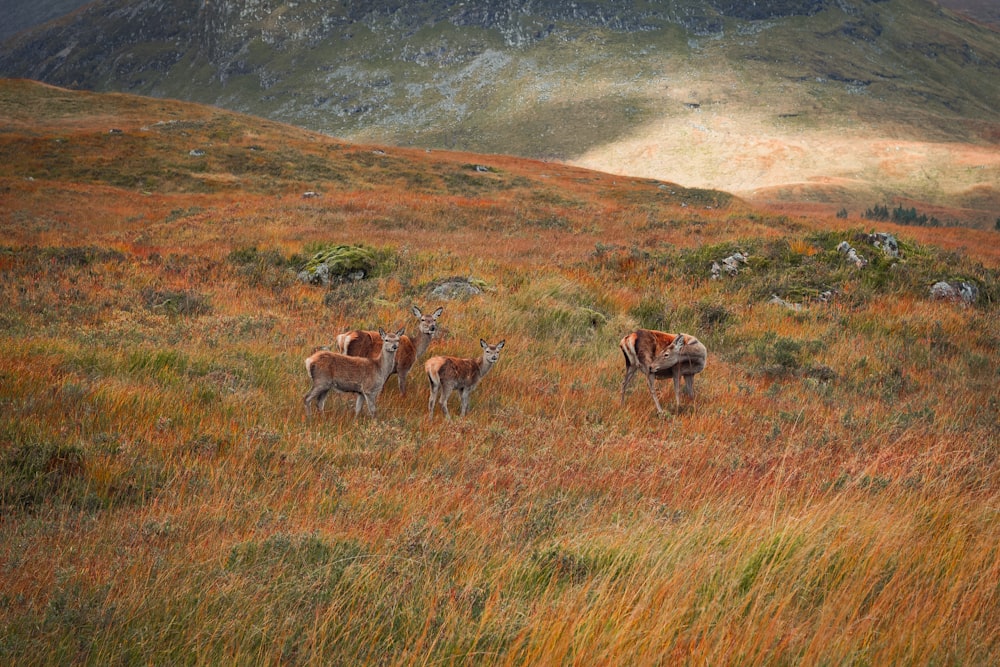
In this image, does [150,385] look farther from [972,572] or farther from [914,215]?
[914,215]

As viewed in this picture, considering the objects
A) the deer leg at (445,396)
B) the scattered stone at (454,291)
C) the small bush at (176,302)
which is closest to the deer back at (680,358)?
the deer leg at (445,396)

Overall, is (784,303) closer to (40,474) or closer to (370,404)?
(370,404)

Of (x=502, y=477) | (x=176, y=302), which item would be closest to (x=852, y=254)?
(x=502, y=477)

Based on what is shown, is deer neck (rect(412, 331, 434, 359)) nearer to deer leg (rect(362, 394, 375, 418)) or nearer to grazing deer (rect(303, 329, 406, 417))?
grazing deer (rect(303, 329, 406, 417))

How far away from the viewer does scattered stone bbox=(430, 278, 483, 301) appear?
14.7 metres

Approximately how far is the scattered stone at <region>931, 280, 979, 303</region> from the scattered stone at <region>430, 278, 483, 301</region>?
495 inches

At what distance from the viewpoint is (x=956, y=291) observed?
642 inches

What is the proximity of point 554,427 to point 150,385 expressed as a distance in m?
5.14

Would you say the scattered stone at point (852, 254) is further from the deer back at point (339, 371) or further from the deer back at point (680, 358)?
the deer back at point (339, 371)

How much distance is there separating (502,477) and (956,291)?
649 inches

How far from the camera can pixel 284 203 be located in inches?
1287

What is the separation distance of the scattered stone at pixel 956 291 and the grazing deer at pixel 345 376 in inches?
615

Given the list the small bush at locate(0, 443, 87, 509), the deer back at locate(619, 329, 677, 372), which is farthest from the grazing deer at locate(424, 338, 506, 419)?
the small bush at locate(0, 443, 87, 509)

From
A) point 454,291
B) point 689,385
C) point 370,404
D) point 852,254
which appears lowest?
point 370,404
